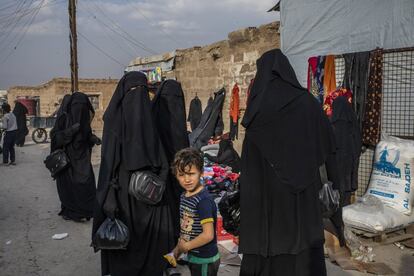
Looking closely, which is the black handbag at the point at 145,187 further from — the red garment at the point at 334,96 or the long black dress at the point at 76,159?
the red garment at the point at 334,96

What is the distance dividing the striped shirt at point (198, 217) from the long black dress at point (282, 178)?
0.19 m

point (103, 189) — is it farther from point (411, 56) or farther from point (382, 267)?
point (411, 56)

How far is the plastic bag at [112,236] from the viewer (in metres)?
2.88

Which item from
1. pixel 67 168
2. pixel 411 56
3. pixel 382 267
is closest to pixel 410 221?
pixel 382 267

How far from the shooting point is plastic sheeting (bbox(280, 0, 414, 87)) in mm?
5141

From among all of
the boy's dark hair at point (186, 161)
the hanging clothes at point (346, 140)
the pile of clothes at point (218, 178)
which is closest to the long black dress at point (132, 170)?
the boy's dark hair at point (186, 161)

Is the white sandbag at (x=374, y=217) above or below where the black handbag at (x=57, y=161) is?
below

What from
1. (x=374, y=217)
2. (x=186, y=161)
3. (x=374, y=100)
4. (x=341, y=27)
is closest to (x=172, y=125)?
(x=186, y=161)

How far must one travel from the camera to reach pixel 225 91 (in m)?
9.53

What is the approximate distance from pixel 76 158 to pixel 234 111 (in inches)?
167

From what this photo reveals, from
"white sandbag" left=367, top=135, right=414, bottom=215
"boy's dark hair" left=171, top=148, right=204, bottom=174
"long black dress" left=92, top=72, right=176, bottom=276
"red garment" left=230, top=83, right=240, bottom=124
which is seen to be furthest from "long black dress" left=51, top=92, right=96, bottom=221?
"red garment" left=230, top=83, right=240, bottom=124

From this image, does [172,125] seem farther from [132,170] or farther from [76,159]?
[76,159]

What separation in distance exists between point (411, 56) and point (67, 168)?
4.51 metres

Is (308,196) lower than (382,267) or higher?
higher
